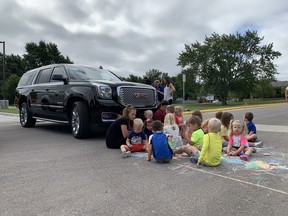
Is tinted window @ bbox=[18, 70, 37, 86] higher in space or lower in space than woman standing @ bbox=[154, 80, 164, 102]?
higher

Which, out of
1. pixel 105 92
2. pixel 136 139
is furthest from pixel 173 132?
pixel 105 92

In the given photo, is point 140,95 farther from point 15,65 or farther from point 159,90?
point 15,65

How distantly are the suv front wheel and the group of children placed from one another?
1.52 meters

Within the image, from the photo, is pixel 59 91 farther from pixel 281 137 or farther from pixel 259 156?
pixel 281 137

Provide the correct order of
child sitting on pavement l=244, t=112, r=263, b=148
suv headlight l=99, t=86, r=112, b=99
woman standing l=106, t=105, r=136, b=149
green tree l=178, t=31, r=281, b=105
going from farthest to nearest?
green tree l=178, t=31, r=281, b=105 < suv headlight l=99, t=86, r=112, b=99 < child sitting on pavement l=244, t=112, r=263, b=148 < woman standing l=106, t=105, r=136, b=149

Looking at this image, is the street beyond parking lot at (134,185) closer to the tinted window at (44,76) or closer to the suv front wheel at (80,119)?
the suv front wheel at (80,119)

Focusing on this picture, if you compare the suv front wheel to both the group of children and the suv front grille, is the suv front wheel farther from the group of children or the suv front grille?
the group of children

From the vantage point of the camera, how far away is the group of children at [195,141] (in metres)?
4.98

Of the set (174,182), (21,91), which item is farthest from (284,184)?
(21,91)

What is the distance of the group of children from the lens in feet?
16.3

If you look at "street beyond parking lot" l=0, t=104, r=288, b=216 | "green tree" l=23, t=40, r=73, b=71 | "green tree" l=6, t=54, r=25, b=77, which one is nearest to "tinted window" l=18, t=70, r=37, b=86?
"street beyond parking lot" l=0, t=104, r=288, b=216

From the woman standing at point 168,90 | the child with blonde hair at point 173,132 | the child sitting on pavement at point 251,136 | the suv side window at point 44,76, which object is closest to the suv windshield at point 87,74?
the suv side window at point 44,76

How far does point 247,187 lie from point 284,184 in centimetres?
52

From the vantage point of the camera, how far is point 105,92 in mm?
7434
